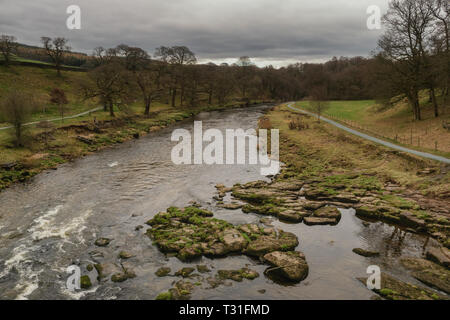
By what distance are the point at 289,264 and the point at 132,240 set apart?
10.1m

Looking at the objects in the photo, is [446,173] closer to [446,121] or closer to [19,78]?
[446,121]

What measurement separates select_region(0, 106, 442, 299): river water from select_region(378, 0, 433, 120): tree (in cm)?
2898

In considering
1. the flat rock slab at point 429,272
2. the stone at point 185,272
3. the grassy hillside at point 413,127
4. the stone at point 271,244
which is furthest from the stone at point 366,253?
the grassy hillside at point 413,127

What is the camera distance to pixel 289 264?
16.1 metres

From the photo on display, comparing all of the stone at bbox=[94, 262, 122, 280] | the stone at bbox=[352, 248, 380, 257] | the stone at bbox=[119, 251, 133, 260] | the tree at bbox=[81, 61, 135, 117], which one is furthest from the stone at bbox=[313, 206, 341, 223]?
the tree at bbox=[81, 61, 135, 117]

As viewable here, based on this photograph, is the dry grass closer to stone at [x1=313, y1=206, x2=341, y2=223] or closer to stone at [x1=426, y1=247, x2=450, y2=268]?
stone at [x1=313, y1=206, x2=341, y2=223]

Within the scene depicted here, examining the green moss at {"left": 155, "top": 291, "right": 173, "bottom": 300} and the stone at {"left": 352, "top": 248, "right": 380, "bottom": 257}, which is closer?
the green moss at {"left": 155, "top": 291, "right": 173, "bottom": 300}

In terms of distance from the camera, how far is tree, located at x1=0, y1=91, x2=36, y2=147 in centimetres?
3454

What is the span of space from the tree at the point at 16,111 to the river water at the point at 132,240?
8179 millimetres

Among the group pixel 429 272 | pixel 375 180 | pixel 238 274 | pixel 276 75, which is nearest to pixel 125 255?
pixel 238 274

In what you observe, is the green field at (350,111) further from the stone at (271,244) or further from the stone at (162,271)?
the stone at (162,271)

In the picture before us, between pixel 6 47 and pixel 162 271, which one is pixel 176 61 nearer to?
pixel 6 47
